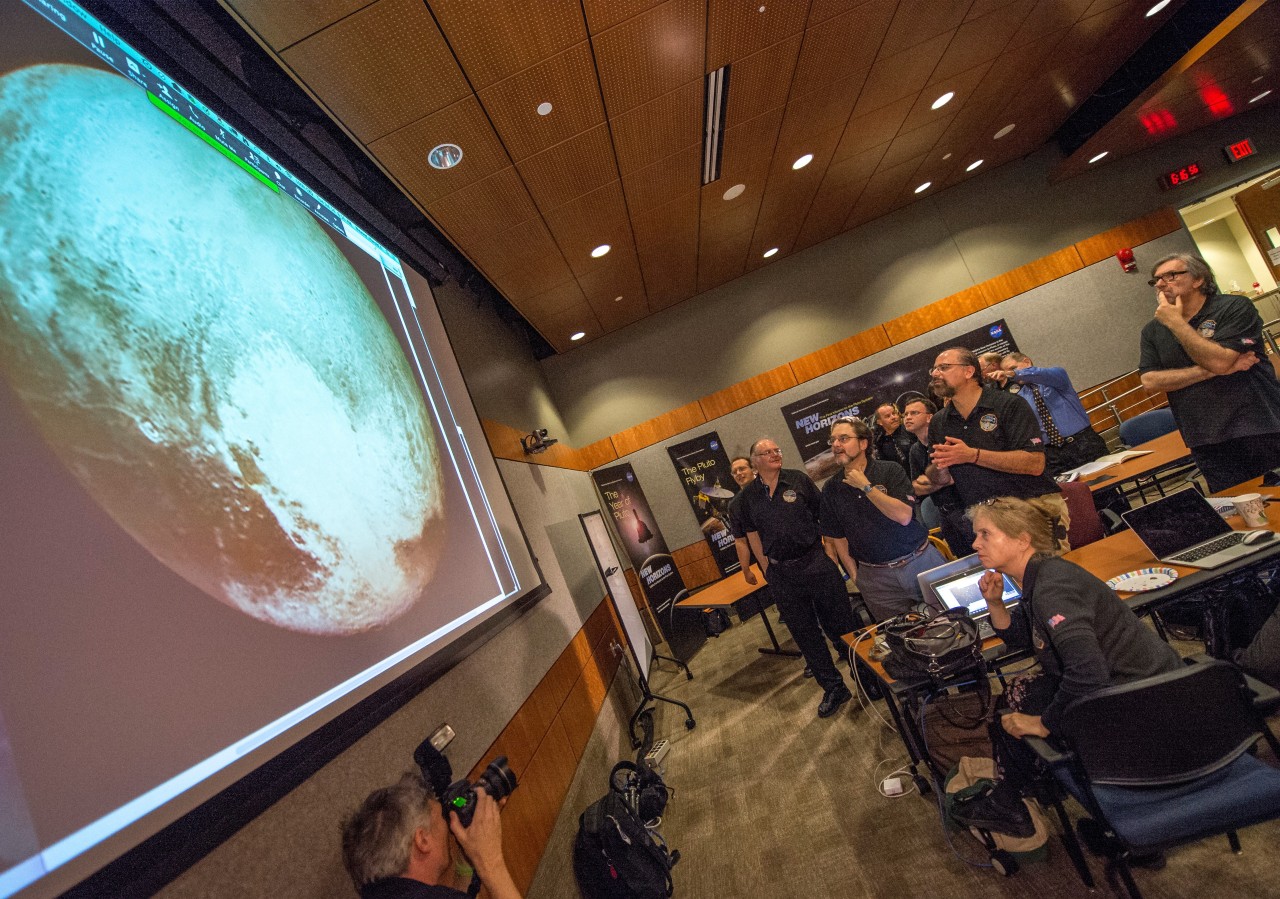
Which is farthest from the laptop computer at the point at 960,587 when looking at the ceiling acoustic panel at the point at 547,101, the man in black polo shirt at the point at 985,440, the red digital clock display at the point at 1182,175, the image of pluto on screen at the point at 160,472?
the red digital clock display at the point at 1182,175

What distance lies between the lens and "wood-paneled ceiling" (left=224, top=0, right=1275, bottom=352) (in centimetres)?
272

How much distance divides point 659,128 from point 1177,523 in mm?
3538

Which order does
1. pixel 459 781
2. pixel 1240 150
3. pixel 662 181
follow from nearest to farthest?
pixel 459 781
pixel 662 181
pixel 1240 150

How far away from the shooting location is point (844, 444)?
3.17 meters

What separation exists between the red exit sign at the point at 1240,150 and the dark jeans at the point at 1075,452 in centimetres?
602

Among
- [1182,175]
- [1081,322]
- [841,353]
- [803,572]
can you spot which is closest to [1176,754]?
[803,572]

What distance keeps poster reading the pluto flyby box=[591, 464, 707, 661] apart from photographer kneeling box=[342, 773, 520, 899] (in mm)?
3901

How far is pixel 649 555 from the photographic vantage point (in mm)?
6504

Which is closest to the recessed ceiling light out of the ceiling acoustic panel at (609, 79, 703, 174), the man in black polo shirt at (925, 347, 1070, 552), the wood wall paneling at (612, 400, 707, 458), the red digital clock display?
the ceiling acoustic panel at (609, 79, 703, 174)

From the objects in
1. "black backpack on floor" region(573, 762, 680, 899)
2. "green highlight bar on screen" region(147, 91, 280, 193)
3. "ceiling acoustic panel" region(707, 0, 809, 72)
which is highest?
"ceiling acoustic panel" region(707, 0, 809, 72)

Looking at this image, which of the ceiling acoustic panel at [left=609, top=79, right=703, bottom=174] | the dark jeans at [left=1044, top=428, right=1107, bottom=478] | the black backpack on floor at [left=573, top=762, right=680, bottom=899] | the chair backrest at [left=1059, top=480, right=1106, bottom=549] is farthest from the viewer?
the dark jeans at [left=1044, top=428, right=1107, bottom=478]

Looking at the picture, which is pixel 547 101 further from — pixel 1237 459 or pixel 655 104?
pixel 1237 459

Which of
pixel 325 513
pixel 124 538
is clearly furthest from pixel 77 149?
pixel 325 513

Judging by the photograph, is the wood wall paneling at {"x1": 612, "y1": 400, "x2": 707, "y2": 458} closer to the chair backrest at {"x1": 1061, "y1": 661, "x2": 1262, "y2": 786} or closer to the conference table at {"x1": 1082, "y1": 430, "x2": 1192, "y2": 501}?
the conference table at {"x1": 1082, "y1": 430, "x2": 1192, "y2": 501}
